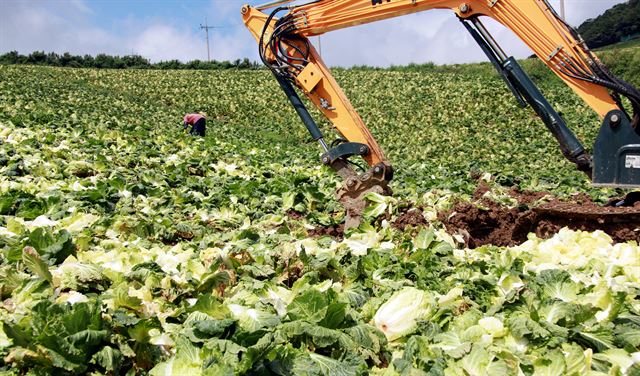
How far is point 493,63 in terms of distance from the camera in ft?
21.9

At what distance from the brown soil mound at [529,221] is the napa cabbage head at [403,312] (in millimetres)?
2795

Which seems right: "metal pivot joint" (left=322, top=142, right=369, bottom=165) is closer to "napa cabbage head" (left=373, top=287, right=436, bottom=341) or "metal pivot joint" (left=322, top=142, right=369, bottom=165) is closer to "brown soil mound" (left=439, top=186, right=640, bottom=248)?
"brown soil mound" (left=439, top=186, right=640, bottom=248)

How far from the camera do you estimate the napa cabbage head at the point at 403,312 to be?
3.04 meters

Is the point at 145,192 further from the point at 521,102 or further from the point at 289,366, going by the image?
the point at 289,366

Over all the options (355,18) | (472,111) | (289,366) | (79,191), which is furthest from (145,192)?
(472,111)

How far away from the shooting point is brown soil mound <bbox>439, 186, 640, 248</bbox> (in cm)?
580

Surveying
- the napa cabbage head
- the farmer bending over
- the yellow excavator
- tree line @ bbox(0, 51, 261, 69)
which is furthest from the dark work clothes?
tree line @ bbox(0, 51, 261, 69)

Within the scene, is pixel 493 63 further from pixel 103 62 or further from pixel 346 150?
pixel 103 62

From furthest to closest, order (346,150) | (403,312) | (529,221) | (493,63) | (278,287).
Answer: (346,150)
(493,63)
(529,221)
(278,287)
(403,312)

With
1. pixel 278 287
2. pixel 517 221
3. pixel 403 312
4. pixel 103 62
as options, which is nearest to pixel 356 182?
pixel 517 221

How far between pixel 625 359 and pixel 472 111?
2492 cm

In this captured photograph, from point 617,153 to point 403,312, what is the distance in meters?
3.82

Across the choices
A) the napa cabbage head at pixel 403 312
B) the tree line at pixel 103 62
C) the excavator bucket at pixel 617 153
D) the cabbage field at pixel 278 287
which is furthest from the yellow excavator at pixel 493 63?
the tree line at pixel 103 62

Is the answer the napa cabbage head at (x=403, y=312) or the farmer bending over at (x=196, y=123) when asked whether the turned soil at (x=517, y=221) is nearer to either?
the napa cabbage head at (x=403, y=312)
